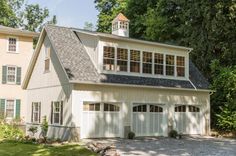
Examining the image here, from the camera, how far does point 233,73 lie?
28.1 meters

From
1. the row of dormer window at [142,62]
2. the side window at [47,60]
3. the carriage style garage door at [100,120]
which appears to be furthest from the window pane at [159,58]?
the side window at [47,60]

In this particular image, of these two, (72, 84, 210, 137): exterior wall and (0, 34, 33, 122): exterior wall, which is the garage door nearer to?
(72, 84, 210, 137): exterior wall

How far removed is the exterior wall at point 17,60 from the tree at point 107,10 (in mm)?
17087

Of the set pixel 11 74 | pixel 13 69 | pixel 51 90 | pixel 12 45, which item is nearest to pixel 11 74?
pixel 11 74

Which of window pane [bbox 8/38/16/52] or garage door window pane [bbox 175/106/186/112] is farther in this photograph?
window pane [bbox 8/38/16/52]

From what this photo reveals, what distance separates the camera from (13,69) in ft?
113

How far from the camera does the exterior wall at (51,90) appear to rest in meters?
22.0

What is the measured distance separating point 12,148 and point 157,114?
10894 millimetres

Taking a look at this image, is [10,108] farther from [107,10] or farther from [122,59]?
[107,10]

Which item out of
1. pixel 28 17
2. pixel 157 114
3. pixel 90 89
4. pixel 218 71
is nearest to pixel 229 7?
pixel 218 71

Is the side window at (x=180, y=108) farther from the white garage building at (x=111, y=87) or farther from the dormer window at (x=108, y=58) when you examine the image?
the dormer window at (x=108, y=58)

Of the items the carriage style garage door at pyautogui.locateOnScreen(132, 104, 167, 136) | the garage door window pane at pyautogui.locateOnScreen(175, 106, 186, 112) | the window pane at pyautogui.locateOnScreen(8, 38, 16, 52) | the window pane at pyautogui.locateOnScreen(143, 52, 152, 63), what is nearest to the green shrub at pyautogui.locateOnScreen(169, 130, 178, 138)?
the carriage style garage door at pyautogui.locateOnScreen(132, 104, 167, 136)

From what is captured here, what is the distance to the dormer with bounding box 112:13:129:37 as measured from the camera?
28859 mm

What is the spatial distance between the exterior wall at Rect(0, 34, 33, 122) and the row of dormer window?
13.7m
